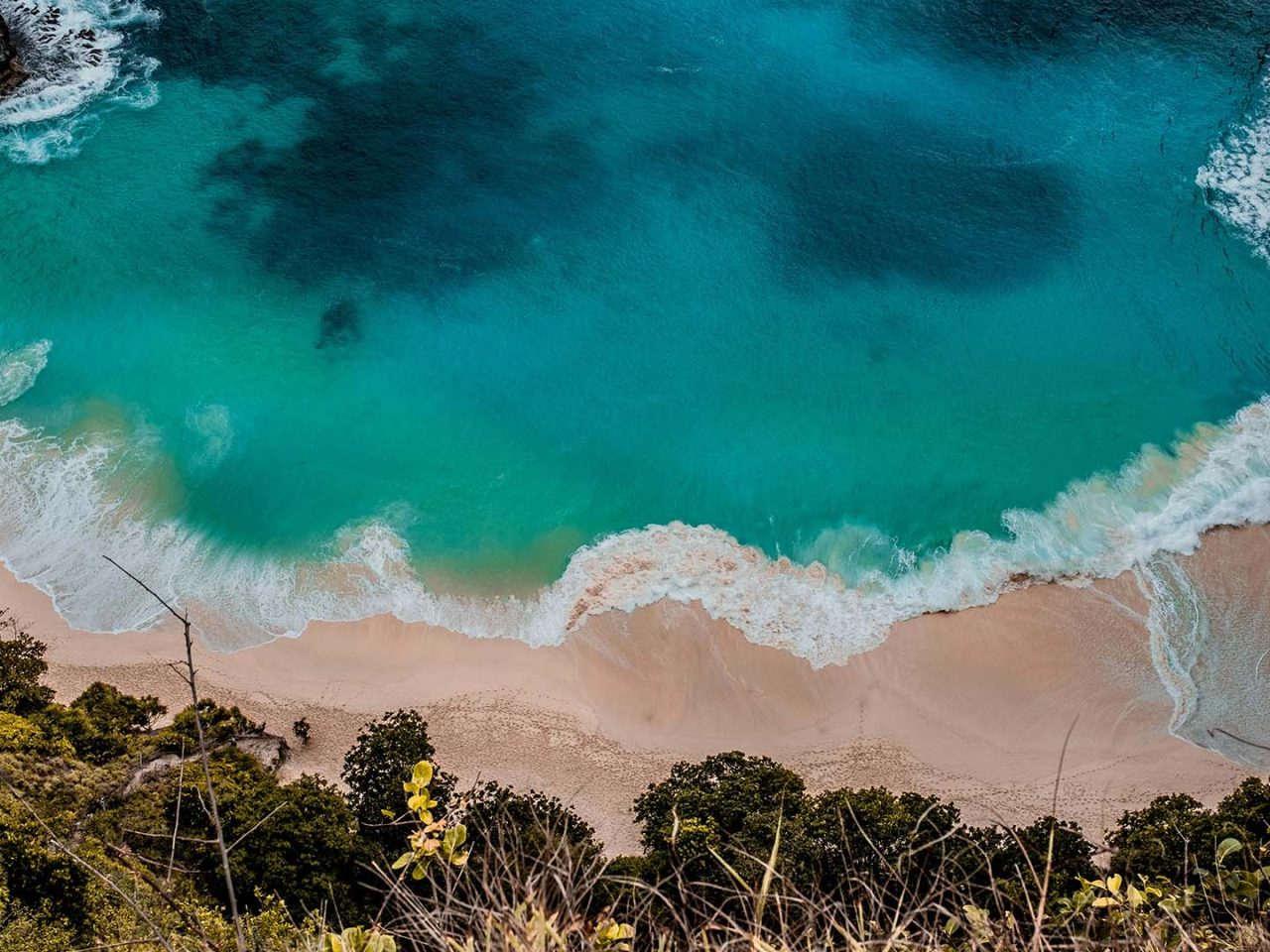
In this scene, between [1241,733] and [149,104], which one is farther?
[149,104]

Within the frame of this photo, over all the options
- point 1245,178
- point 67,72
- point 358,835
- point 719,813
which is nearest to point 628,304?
point 719,813

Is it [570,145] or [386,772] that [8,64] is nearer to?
[570,145]

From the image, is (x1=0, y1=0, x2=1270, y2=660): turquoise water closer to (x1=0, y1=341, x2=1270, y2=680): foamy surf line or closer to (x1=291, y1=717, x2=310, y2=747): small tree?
(x1=0, y1=341, x2=1270, y2=680): foamy surf line

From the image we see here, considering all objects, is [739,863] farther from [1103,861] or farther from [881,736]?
[1103,861]

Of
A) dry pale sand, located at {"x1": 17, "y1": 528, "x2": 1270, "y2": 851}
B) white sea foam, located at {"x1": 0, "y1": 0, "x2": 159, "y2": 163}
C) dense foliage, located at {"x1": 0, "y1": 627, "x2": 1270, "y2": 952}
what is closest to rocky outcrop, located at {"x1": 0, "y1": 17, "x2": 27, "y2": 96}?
white sea foam, located at {"x1": 0, "y1": 0, "x2": 159, "y2": 163}

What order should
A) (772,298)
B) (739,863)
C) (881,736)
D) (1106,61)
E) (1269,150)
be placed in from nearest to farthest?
(739,863) < (881,736) < (772,298) < (1269,150) < (1106,61)

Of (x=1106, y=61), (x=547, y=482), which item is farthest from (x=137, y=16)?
(x=1106, y=61)

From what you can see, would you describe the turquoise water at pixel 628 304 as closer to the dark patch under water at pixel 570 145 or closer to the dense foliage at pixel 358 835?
the dark patch under water at pixel 570 145

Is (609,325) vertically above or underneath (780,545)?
above
